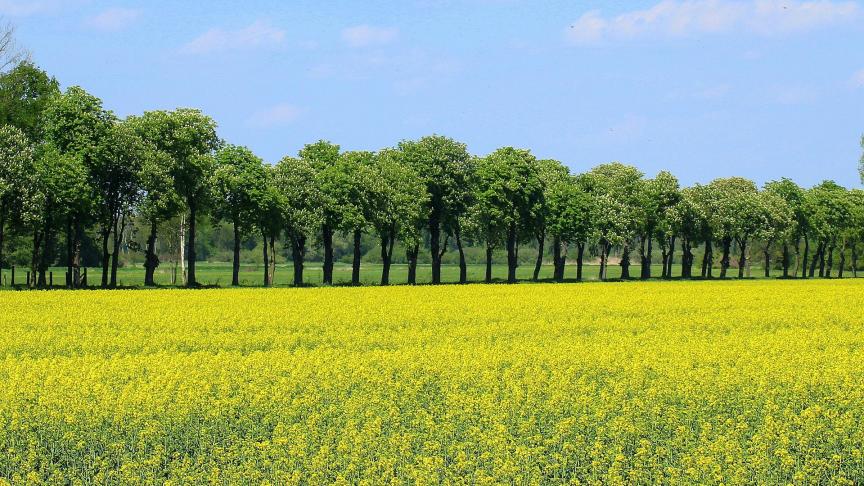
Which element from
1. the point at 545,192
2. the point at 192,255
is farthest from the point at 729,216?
the point at 192,255

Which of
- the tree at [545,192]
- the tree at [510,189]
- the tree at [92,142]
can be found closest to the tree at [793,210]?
the tree at [545,192]

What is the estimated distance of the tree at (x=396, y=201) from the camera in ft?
301

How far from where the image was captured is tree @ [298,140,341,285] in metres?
89.7

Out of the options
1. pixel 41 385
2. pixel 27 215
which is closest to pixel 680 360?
pixel 41 385

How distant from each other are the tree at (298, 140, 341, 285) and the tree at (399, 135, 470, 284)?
8228mm

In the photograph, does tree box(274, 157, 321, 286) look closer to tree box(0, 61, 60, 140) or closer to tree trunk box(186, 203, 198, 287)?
tree trunk box(186, 203, 198, 287)

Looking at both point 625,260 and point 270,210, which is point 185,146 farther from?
point 625,260

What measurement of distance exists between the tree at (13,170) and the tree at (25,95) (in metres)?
13.7

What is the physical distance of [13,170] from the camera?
2785 inches

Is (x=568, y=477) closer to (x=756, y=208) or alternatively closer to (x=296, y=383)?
(x=296, y=383)

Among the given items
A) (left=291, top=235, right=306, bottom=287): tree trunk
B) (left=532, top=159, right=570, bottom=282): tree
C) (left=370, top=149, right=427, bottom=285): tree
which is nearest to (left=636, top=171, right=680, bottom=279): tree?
(left=532, top=159, right=570, bottom=282): tree

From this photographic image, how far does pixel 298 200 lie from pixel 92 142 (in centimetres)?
1988

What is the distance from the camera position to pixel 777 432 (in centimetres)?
1684

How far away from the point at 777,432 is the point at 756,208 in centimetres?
11180
